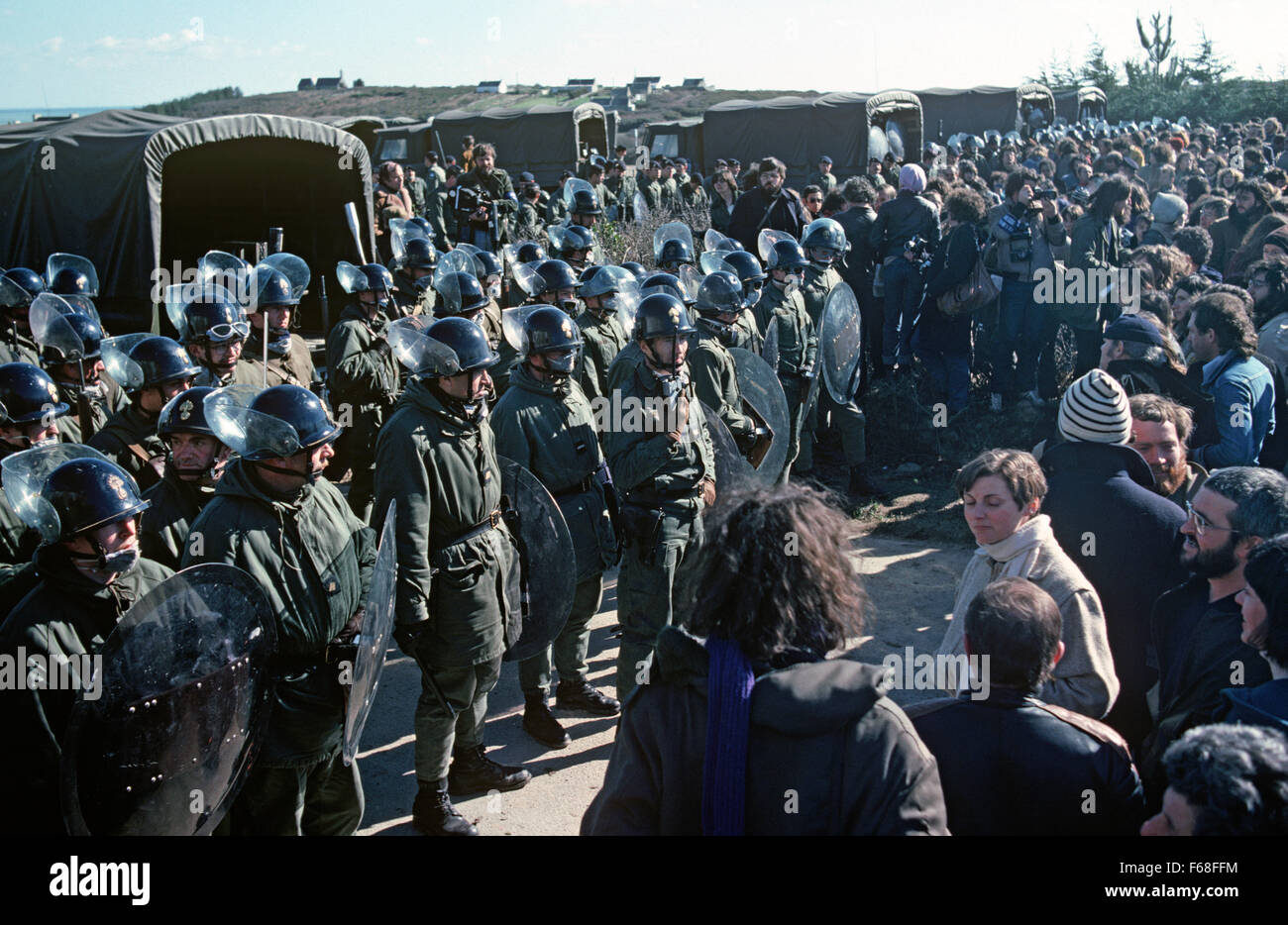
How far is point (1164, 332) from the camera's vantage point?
17.5 ft

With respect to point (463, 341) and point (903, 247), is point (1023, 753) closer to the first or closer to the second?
point (463, 341)

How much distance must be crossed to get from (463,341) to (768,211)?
25.4ft

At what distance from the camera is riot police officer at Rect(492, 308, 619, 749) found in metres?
4.65

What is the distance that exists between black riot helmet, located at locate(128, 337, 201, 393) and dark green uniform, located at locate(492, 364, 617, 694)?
146cm

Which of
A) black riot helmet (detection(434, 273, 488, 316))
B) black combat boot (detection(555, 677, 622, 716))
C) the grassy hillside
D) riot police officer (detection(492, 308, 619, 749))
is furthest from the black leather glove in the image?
the grassy hillside

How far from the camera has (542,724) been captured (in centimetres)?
490

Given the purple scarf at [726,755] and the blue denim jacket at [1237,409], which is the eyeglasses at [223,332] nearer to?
the purple scarf at [726,755]

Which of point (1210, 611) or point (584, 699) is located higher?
point (1210, 611)

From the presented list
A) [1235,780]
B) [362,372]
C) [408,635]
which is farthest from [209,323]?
[1235,780]

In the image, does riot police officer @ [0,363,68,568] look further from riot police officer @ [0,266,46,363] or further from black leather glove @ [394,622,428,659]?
riot police officer @ [0,266,46,363]

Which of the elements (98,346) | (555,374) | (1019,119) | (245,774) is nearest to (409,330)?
(555,374)

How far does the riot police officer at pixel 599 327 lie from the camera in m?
6.25

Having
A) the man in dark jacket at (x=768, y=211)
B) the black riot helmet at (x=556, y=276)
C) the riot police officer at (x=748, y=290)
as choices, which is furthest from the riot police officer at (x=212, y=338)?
the man in dark jacket at (x=768, y=211)

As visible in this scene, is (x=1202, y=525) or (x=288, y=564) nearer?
(x=1202, y=525)
